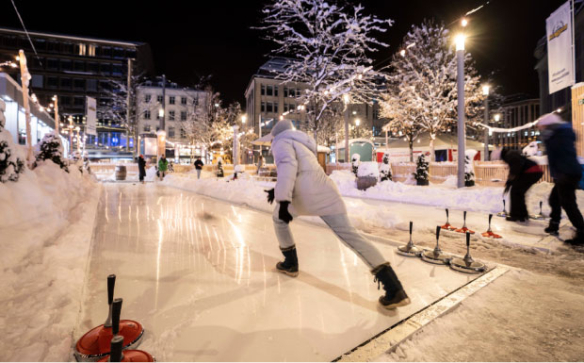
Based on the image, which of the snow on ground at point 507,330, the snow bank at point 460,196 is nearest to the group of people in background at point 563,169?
the snow on ground at point 507,330

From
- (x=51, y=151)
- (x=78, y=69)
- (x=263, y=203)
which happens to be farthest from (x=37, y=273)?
(x=78, y=69)

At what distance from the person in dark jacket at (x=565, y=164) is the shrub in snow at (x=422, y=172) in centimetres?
991

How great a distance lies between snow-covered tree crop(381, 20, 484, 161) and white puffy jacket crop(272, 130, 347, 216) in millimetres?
23489

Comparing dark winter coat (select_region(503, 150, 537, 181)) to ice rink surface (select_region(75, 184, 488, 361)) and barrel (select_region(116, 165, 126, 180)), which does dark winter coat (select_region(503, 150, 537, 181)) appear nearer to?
ice rink surface (select_region(75, 184, 488, 361))

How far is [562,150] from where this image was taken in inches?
180

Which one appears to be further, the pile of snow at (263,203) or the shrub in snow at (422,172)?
the shrub in snow at (422,172)

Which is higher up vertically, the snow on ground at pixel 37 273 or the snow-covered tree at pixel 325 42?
the snow-covered tree at pixel 325 42

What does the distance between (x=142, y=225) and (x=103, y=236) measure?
3.04 feet

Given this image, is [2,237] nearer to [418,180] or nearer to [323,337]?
[323,337]

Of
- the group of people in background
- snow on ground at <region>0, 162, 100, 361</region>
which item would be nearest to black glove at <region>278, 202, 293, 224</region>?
snow on ground at <region>0, 162, 100, 361</region>

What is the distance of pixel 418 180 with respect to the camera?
1462cm

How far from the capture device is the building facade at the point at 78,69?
2164 inches

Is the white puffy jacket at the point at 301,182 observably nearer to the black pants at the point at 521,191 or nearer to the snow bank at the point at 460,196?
the black pants at the point at 521,191

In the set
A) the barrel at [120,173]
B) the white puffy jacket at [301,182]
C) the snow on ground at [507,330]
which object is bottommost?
the snow on ground at [507,330]
